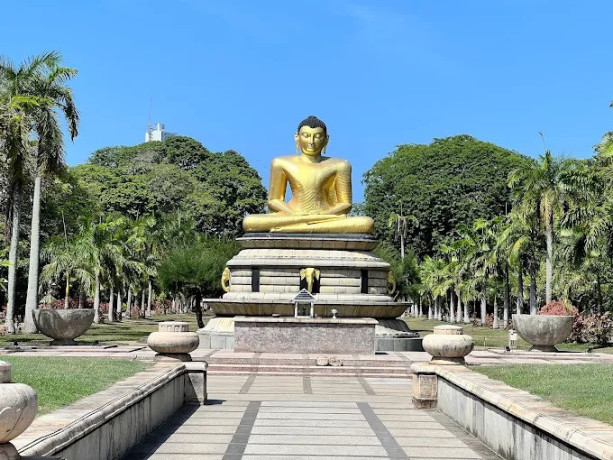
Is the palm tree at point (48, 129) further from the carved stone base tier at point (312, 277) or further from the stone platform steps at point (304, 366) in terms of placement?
the stone platform steps at point (304, 366)

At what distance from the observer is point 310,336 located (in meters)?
22.1

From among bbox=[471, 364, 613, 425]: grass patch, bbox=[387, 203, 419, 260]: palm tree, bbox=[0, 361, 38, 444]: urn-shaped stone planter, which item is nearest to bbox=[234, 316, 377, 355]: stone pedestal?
bbox=[471, 364, 613, 425]: grass patch

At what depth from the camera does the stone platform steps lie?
19.3 metres

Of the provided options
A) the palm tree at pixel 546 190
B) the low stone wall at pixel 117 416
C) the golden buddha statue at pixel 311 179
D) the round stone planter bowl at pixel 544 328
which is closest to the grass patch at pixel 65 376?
the low stone wall at pixel 117 416

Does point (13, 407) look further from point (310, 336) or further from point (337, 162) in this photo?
point (337, 162)

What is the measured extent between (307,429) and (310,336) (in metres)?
11.0

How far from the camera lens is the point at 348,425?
37.9ft

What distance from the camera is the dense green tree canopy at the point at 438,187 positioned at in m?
69.9

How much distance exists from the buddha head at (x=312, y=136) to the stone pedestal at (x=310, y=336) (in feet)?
34.1

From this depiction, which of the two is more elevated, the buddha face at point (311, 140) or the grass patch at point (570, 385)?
the buddha face at point (311, 140)

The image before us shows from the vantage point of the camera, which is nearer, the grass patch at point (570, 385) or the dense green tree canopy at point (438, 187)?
the grass patch at point (570, 385)

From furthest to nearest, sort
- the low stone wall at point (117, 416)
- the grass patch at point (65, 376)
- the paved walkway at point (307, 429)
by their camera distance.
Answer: the paved walkway at point (307, 429) < the grass patch at point (65, 376) < the low stone wall at point (117, 416)

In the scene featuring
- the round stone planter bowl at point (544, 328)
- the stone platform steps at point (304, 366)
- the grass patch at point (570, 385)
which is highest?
the round stone planter bowl at point (544, 328)

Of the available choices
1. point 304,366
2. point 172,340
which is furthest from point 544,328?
point 172,340
